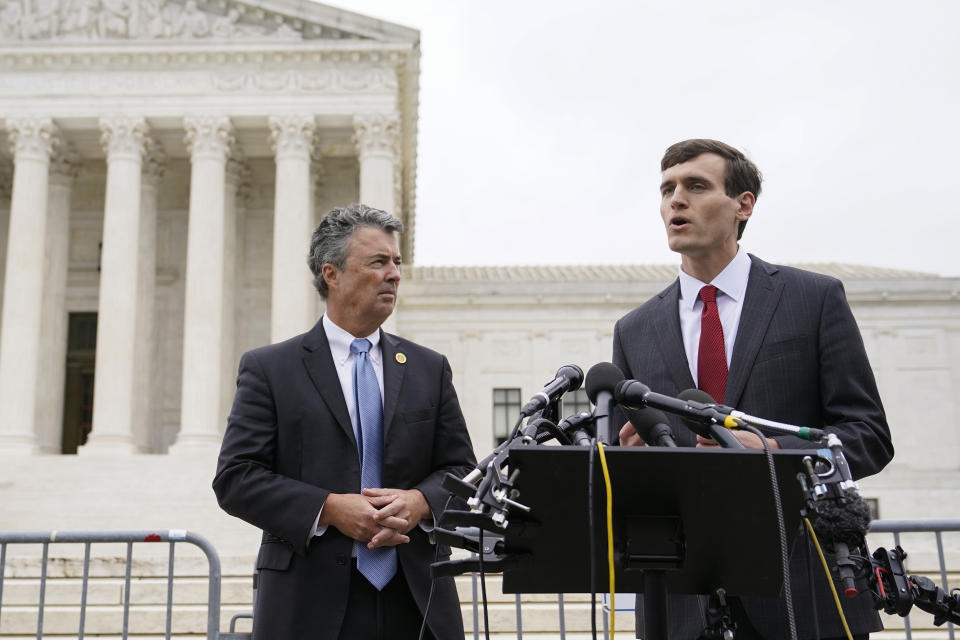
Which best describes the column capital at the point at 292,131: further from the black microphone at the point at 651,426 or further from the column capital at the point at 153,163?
the black microphone at the point at 651,426

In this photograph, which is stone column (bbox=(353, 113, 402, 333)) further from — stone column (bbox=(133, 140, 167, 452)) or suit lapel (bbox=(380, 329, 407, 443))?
suit lapel (bbox=(380, 329, 407, 443))

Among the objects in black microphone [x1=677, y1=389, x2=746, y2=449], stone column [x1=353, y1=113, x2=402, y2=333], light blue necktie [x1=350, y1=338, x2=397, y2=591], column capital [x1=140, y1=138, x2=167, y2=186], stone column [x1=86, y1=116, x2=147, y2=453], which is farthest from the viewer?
column capital [x1=140, y1=138, x2=167, y2=186]

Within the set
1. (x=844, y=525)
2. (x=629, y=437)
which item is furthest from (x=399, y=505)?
(x=844, y=525)

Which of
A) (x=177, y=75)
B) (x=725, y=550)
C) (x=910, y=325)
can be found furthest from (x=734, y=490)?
(x=910, y=325)

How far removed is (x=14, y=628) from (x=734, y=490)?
37.1 feet

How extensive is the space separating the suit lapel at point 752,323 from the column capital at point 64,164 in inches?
1282

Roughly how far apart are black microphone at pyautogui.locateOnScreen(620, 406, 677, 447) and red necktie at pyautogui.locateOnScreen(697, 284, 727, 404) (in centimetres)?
100

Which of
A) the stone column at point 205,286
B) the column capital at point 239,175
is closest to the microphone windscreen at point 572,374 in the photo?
the stone column at point 205,286

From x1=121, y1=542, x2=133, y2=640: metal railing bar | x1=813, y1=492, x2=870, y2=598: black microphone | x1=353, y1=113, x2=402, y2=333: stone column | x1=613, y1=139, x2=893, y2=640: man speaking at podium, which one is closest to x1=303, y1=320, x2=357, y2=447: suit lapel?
x1=613, y1=139, x2=893, y2=640: man speaking at podium

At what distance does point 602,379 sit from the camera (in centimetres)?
327

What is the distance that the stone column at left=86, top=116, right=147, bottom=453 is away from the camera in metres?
29.0

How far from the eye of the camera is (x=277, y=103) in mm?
31016

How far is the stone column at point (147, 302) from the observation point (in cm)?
3170

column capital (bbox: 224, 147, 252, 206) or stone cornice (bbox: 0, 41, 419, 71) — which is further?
column capital (bbox: 224, 147, 252, 206)
